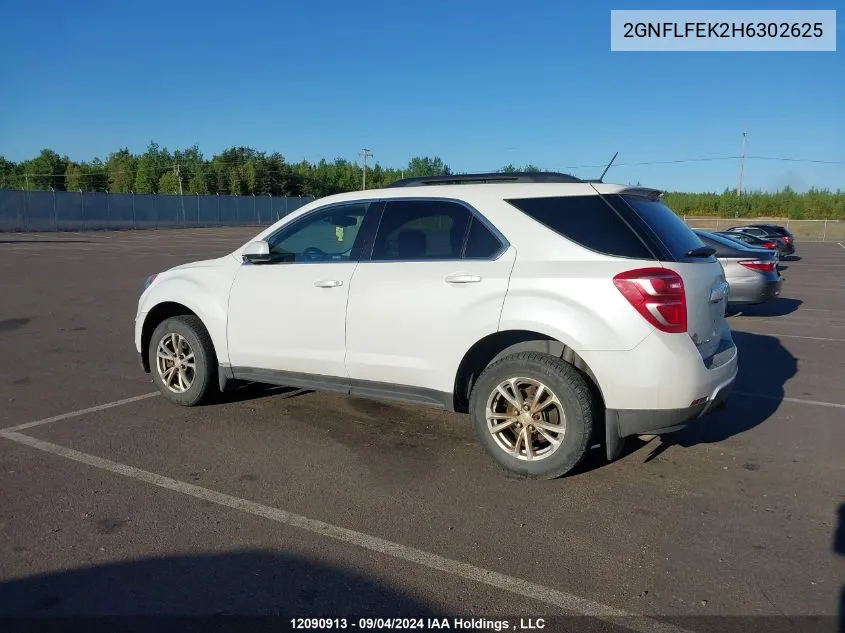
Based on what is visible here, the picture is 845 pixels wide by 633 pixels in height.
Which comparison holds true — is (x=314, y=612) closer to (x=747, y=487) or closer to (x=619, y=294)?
(x=619, y=294)

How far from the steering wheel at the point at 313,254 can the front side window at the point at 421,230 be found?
514 mm

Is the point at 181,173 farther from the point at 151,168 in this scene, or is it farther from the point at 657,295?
the point at 657,295

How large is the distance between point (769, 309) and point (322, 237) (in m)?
10.7

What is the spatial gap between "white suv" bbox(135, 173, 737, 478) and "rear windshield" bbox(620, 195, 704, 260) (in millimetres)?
18

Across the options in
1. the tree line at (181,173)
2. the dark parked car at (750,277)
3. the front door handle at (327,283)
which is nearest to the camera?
the front door handle at (327,283)

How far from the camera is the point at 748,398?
6.52m

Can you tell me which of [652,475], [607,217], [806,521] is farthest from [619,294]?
[806,521]

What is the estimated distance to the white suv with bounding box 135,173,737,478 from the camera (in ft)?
13.6

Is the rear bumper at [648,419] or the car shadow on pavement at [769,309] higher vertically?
the rear bumper at [648,419]

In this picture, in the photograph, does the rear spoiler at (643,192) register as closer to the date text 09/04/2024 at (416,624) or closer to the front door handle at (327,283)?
the front door handle at (327,283)

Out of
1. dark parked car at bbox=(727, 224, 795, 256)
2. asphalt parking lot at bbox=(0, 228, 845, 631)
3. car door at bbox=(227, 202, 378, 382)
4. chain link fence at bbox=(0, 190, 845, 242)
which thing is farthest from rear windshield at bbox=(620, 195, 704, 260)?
chain link fence at bbox=(0, 190, 845, 242)

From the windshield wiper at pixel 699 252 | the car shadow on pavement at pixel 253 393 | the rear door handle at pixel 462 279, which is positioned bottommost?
the car shadow on pavement at pixel 253 393

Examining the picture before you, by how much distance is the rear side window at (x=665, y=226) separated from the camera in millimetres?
4348

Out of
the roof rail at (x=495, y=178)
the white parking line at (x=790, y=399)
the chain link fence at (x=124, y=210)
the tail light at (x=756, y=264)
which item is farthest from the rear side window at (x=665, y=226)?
the chain link fence at (x=124, y=210)
